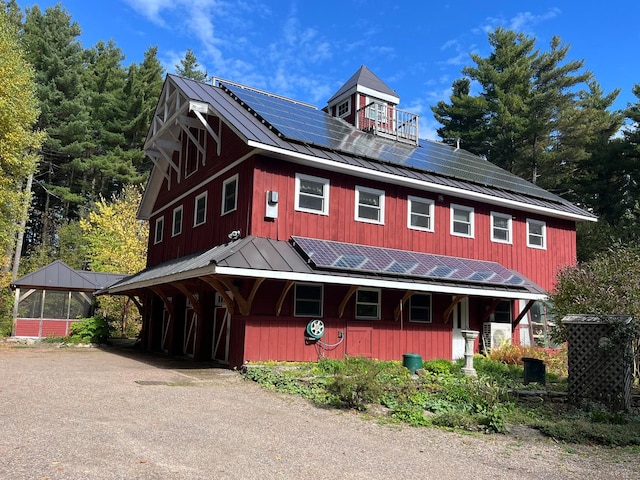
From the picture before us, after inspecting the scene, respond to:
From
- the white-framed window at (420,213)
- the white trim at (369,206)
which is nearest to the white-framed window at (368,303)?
the white trim at (369,206)

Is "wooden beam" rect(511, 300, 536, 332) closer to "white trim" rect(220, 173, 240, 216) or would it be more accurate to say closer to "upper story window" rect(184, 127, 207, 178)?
"white trim" rect(220, 173, 240, 216)

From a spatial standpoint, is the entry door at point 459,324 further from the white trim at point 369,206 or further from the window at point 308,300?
the window at point 308,300

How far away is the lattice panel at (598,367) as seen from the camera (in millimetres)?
8633

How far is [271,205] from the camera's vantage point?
13.7m

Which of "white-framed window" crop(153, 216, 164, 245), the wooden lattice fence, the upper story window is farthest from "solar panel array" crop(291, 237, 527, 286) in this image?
"white-framed window" crop(153, 216, 164, 245)

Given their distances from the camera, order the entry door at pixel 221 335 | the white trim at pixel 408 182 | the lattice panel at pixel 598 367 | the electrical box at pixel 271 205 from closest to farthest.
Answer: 1. the lattice panel at pixel 598 367
2. the electrical box at pixel 271 205
3. the white trim at pixel 408 182
4. the entry door at pixel 221 335

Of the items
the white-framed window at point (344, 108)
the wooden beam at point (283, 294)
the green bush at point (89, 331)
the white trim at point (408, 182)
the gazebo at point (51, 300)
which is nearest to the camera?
the wooden beam at point (283, 294)

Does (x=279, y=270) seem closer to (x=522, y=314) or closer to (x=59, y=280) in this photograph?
(x=522, y=314)

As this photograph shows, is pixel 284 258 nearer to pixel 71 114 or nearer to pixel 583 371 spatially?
pixel 583 371

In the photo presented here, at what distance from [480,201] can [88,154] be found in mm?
31131

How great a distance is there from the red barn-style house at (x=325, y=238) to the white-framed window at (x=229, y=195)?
0.07 m

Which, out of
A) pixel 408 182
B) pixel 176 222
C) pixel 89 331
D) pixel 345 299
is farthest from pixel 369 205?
pixel 89 331

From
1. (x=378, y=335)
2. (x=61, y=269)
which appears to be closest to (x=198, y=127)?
(x=378, y=335)

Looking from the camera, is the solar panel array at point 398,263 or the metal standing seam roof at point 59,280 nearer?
the solar panel array at point 398,263
